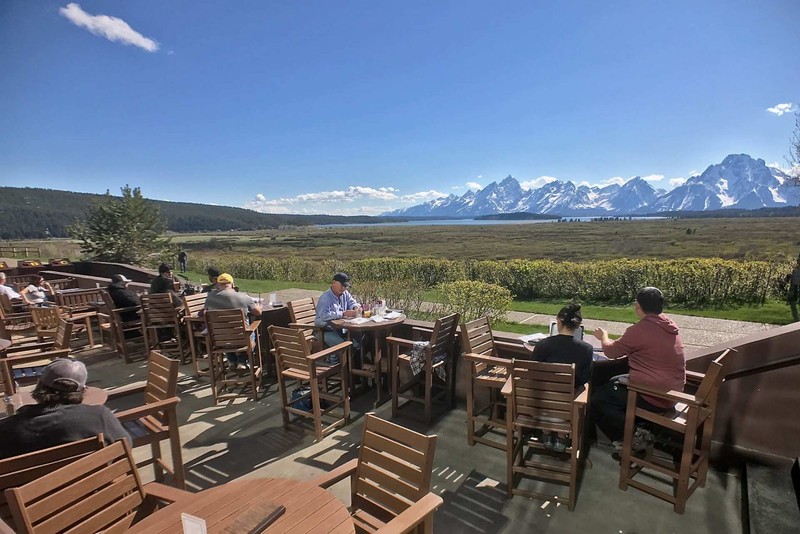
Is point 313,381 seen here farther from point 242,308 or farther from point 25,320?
point 25,320

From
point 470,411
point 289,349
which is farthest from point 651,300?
point 289,349

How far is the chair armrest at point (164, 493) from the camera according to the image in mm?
1840

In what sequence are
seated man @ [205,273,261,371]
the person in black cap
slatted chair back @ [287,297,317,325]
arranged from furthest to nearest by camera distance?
the person in black cap, slatted chair back @ [287,297,317,325], seated man @ [205,273,261,371]

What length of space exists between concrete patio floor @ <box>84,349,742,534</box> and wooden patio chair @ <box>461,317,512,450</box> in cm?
19

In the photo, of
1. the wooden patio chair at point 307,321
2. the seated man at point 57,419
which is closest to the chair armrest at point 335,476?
the seated man at point 57,419

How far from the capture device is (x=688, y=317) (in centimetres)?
856

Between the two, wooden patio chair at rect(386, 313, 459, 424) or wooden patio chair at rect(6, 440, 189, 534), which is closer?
wooden patio chair at rect(6, 440, 189, 534)

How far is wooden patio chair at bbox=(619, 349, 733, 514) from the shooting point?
272 centimetres

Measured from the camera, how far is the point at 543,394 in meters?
2.92

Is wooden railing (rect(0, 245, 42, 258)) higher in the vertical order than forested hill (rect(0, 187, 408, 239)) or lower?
lower

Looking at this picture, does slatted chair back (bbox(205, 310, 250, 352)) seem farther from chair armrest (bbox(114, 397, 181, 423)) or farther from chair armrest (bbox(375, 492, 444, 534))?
chair armrest (bbox(375, 492, 444, 534))

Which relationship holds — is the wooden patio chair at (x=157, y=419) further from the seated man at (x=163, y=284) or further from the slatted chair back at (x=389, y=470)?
the seated man at (x=163, y=284)

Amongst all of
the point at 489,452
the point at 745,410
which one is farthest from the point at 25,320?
the point at 745,410

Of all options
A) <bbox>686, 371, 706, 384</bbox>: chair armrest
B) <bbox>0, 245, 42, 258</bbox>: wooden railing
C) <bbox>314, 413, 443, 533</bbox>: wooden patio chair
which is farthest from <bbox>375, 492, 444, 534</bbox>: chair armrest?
<bbox>0, 245, 42, 258</bbox>: wooden railing
